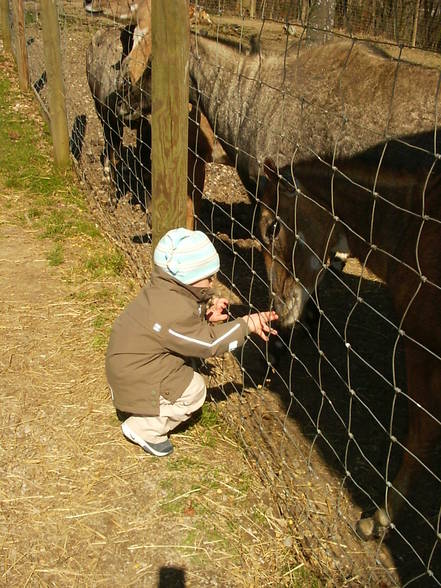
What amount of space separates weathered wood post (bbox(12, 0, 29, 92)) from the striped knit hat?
8.63m

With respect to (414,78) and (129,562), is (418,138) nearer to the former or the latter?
(414,78)

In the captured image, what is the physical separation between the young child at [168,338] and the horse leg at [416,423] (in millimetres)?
697

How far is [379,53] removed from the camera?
11.9 feet

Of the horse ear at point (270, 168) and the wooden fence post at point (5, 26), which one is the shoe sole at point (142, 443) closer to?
the horse ear at point (270, 168)

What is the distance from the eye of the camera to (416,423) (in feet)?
9.27

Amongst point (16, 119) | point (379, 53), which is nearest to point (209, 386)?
point (379, 53)

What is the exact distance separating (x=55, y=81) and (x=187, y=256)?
465 centimetres

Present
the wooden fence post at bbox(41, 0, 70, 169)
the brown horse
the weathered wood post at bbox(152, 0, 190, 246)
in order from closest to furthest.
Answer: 1. the brown horse
2. the weathered wood post at bbox(152, 0, 190, 246)
3. the wooden fence post at bbox(41, 0, 70, 169)

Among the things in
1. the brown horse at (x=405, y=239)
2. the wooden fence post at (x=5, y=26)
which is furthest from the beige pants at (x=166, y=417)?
the wooden fence post at (x=5, y=26)

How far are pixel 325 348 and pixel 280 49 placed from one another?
7.38 ft

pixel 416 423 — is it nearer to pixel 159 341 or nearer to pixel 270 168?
pixel 159 341

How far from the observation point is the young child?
2928mm

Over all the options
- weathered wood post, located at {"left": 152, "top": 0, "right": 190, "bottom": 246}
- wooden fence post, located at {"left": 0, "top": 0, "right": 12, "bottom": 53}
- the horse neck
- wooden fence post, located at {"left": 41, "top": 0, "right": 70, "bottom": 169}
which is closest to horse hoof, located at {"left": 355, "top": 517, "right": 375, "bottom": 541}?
weathered wood post, located at {"left": 152, "top": 0, "right": 190, "bottom": 246}

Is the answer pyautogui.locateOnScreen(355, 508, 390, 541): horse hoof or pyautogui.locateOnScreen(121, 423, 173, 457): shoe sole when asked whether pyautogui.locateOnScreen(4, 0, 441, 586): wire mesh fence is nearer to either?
pyautogui.locateOnScreen(355, 508, 390, 541): horse hoof
